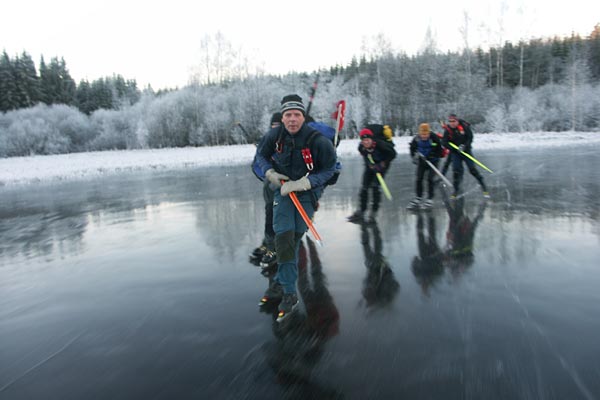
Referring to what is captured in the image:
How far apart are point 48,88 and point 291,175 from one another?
276ft

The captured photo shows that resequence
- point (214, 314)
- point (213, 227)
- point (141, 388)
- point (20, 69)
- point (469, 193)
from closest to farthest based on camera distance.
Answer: point (141, 388) < point (214, 314) < point (213, 227) < point (469, 193) < point (20, 69)

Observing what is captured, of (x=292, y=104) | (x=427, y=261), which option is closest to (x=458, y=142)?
(x=427, y=261)

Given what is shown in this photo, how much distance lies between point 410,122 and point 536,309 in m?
45.9

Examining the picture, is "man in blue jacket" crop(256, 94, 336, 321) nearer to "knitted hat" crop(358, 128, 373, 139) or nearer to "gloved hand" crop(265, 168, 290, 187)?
"gloved hand" crop(265, 168, 290, 187)

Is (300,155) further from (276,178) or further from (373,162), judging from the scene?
(373,162)

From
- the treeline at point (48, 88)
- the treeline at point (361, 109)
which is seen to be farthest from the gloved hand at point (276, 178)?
the treeline at point (48, 88)

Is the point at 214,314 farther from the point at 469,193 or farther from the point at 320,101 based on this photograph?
the point at 320,101

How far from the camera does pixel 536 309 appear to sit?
3441 mm

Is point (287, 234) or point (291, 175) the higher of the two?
point (291, 175)

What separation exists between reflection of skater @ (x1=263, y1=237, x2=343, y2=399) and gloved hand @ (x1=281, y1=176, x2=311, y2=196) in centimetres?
114

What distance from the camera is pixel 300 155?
3.96m

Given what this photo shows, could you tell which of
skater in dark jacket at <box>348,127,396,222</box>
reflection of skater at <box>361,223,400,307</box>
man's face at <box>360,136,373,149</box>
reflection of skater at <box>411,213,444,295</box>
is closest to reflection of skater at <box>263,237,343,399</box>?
reflection of skater at <box>361,223,400,307</box>

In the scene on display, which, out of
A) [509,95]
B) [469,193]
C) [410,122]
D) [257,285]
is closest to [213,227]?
[257,285]

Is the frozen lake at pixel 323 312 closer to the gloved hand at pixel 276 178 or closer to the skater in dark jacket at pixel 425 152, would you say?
the gloved hand at pixel 276 178
